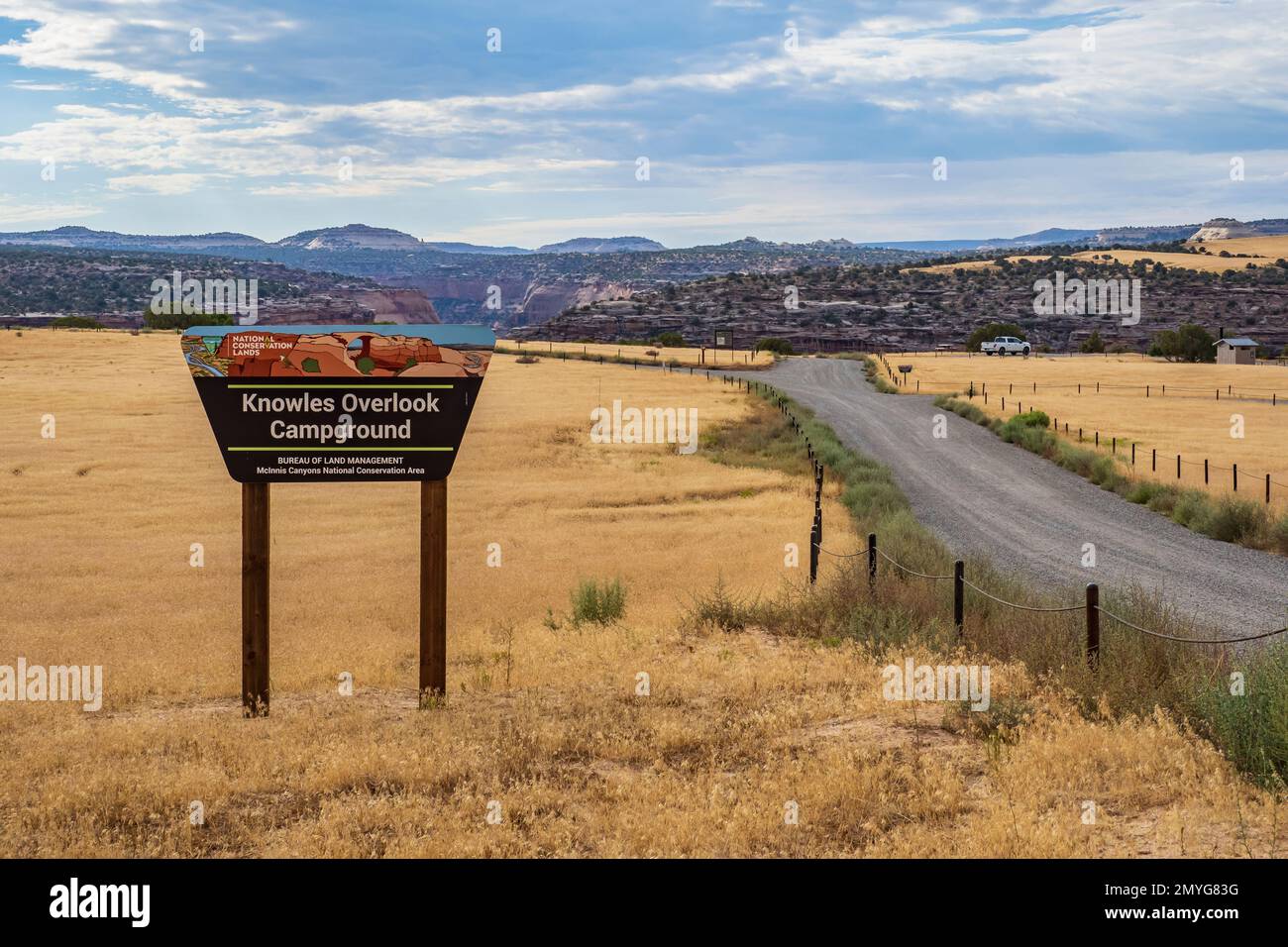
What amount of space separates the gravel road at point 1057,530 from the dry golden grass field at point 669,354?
167 ft

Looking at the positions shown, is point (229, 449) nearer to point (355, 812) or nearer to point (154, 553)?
point (355, 812)

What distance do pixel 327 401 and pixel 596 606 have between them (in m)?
6.20

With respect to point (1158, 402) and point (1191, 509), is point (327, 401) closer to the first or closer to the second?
point (1191, 509)

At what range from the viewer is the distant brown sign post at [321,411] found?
35.4ft

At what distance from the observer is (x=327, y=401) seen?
10.8 meters

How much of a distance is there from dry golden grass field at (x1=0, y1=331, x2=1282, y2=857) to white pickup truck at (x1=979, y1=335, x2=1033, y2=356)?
9926 cm

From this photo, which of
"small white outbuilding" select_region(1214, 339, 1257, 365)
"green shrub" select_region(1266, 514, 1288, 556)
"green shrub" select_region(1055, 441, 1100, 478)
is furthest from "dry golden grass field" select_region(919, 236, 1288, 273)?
"green shrub" select_region(1266, 514, 1288, 556)

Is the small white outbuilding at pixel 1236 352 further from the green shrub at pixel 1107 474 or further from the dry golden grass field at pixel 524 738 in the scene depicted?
the dry golden grass field at pixel 524 738

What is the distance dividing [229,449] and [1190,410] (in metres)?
60.6

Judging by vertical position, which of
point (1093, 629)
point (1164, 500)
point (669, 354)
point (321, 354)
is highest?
point (669, 354)

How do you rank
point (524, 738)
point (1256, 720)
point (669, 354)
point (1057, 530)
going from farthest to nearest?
point (669, 354)
point (1057, 530)
point (524, 738)
point (1256, 720)

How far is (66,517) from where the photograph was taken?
26.6 meters

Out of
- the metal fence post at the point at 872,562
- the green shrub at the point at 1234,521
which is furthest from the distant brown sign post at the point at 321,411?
the green shrub at the point at 1234,521

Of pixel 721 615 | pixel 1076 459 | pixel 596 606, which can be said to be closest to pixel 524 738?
Answer: pixel 721 615
